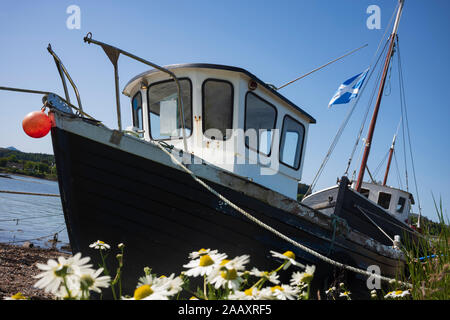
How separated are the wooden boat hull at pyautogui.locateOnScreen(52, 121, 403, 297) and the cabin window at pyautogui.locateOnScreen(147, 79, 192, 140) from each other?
1487 millimetres

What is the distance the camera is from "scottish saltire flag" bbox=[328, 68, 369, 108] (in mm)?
10164

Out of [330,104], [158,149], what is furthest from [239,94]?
[330,104]

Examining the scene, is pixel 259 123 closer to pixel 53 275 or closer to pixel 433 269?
pixel 433 269

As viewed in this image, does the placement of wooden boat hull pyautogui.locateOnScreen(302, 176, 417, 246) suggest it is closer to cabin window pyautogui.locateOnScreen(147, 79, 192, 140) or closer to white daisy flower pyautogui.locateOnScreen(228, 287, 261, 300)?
cabin window pyautogui.locateOnScreen(147, 79, 192, 140)

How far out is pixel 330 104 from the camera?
10102 millimetres

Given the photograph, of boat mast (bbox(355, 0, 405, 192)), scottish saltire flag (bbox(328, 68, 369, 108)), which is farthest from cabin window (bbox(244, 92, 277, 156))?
boat mast (bbox(355, 0, 405, 192))

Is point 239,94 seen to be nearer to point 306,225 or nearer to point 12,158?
point 306,225

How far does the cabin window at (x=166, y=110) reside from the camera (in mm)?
4902

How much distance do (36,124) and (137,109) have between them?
2474 mm

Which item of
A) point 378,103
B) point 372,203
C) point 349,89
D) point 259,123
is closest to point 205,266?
point 259,123

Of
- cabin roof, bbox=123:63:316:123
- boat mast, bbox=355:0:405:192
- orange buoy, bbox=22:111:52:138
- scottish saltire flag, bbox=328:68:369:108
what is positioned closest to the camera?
orange buoy, bbox=22:111:52:138

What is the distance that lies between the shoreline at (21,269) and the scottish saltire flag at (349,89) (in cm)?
965

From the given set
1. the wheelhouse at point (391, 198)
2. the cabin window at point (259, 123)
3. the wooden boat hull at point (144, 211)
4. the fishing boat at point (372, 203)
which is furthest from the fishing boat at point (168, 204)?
the wheelhouse at point (391, 198)
